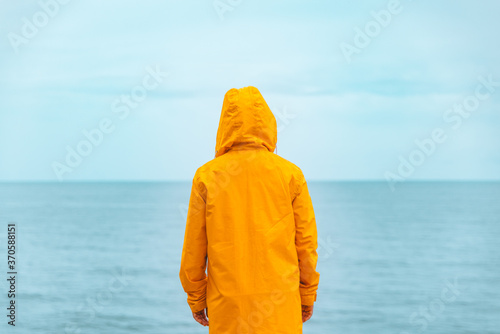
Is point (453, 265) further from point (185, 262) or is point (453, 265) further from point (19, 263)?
point (185, 262)

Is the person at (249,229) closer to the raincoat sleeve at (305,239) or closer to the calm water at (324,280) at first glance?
the raincoat sleeve at (305,239)

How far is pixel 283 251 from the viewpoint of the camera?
2.90m

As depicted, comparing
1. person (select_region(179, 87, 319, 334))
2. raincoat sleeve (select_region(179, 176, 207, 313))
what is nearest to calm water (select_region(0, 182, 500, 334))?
raincoat sleeve (select_region(179, 176, 207, 313))

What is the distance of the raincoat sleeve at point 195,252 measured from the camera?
294cm

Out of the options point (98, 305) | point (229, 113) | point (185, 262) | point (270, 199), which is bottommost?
point (98, 305)

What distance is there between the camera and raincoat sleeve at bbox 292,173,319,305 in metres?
2.93

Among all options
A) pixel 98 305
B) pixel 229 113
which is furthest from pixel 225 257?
pixel 98 305

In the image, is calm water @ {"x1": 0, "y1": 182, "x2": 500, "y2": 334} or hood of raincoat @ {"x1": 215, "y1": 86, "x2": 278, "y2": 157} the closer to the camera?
hood of raincoat @ {"x1": 215, "y1": 86, "x2": 278, "y2": 157}

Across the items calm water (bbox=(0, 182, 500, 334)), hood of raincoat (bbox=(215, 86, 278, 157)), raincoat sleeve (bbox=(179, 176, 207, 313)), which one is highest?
hood of raincoat (bbox=(215, 86, 278, 157))

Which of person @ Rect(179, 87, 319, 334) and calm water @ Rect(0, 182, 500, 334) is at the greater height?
person @ Rect(179, 87, 319, 334)

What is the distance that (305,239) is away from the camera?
9.64 ft

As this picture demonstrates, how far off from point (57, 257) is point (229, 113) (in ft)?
88.3

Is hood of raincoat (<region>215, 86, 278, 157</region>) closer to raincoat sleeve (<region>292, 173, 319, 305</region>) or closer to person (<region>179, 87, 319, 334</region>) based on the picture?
person (<region>179, 87, 319, 334</region>)

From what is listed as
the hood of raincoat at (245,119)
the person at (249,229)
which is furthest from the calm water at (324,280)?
the hood of raincoat at (245,119)
